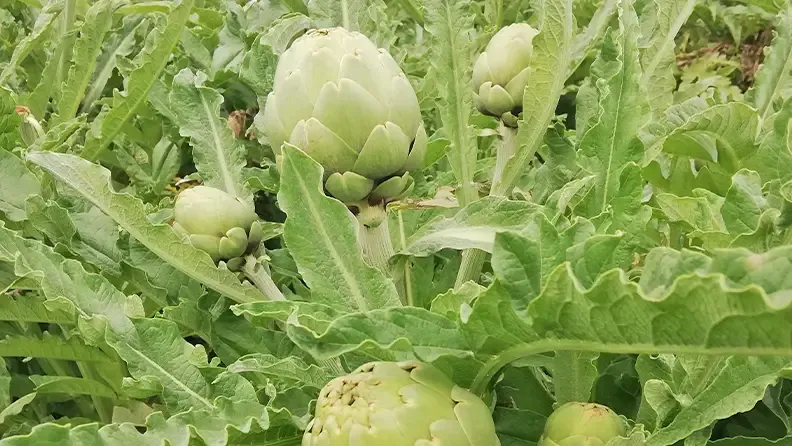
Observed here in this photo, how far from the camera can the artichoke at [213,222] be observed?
0.70 meters

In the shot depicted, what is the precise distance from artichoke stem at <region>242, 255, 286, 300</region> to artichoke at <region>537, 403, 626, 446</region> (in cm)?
32

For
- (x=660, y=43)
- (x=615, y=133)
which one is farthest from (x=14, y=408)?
Answer: (x=660, y=43)

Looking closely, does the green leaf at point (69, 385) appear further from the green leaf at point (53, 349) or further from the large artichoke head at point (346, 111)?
the large artichoke head at point (346, 111)

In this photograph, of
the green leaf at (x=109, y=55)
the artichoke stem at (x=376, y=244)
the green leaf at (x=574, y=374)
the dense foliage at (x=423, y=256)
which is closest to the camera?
the dense foliage at (x=423, y=256)

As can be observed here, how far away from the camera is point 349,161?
612mm

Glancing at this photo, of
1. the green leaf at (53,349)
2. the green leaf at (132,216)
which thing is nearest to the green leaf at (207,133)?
the green leaf at (132,216)

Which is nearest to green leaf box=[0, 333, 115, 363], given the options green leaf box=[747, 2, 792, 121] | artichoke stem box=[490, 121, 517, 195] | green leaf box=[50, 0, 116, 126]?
green leaf box=[50, 0, 116, 126]

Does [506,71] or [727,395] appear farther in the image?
[506,71]

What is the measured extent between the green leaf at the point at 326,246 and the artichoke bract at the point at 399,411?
10 centimetres

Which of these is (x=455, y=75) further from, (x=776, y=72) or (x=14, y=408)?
(x=14, y=408)

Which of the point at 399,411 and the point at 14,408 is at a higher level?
the point at 399,411

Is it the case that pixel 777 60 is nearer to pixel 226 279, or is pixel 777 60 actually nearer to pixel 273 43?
pixel 273 43

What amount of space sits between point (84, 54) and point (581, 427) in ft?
2.83

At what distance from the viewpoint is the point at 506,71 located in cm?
74
